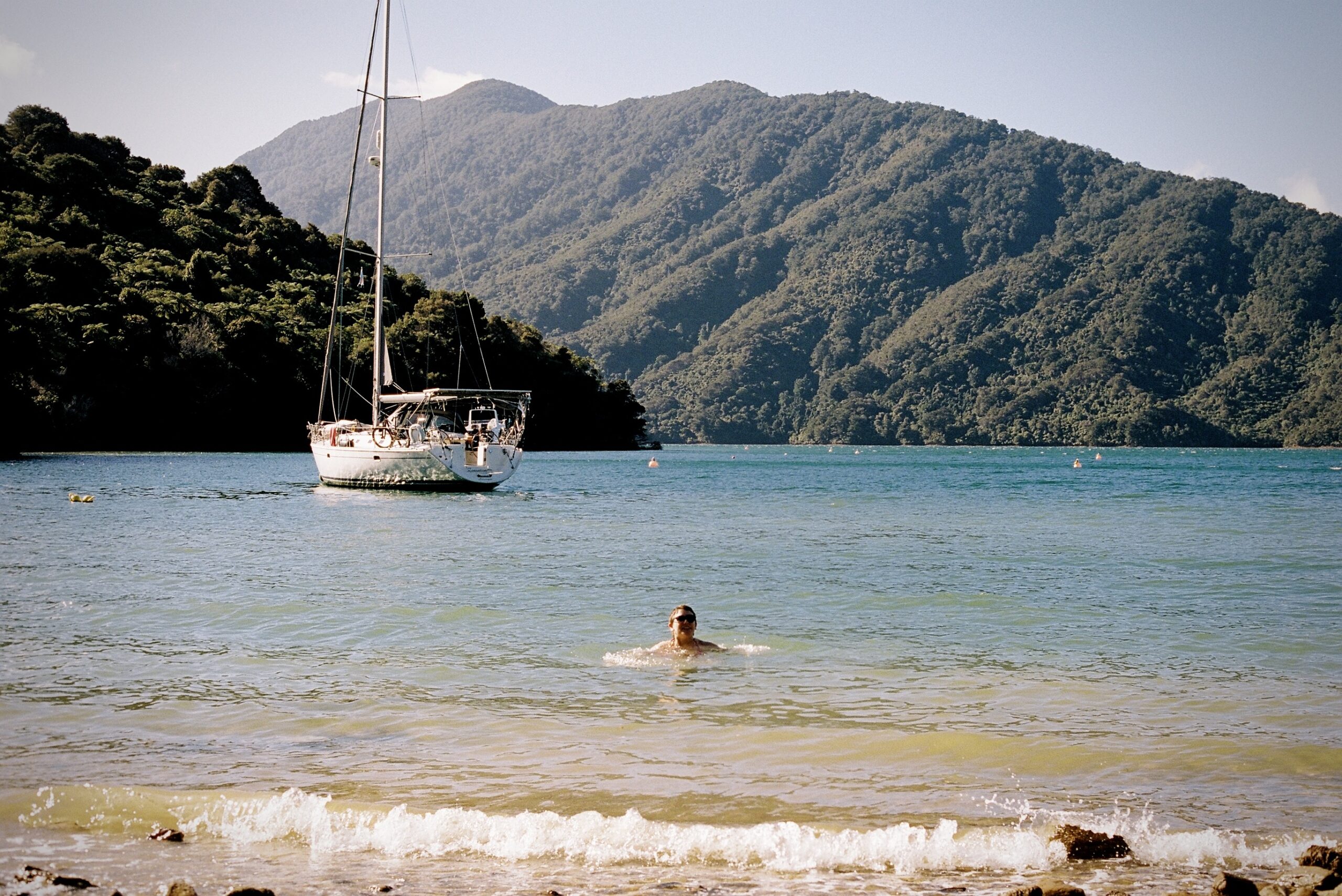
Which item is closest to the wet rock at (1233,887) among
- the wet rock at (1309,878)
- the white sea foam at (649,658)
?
the wet rock at (1309,878)

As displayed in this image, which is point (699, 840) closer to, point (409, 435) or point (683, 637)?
point (683, 637)

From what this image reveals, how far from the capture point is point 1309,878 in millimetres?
6102

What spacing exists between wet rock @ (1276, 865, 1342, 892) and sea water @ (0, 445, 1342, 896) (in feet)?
0.53

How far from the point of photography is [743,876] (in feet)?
20.4

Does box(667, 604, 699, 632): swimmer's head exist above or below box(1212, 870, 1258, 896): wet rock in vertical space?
above

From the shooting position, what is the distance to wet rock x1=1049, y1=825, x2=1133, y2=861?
21.3 feet

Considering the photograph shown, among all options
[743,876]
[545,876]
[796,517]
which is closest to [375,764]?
[545,876]

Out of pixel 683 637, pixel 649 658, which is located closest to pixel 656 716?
pixel 649 658

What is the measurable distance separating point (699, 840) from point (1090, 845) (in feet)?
7.31

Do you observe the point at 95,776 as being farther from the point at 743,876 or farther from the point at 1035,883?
the point at 1035,883

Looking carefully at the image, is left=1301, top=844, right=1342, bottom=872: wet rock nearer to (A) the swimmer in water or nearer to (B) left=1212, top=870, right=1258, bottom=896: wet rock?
(B) left=1212, top=870, right=1258, bottom=896: wet rock

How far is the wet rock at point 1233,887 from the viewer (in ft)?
18.6

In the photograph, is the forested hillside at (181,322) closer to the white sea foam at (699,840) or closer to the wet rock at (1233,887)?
the white sea foam at (699,840)

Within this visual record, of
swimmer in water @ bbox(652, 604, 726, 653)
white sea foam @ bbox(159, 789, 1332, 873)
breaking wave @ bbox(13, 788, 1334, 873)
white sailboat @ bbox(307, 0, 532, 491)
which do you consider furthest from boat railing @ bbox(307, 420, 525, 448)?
white sea foam @ bbox(159, 789, 1332, 873)
